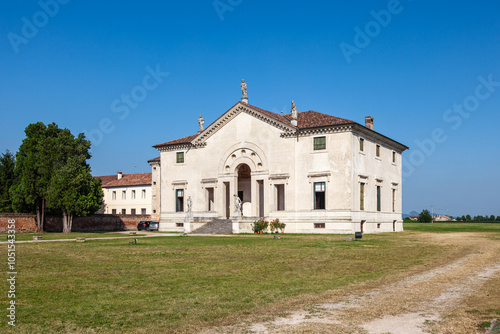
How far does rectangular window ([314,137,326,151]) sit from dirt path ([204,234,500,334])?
98.1 ft

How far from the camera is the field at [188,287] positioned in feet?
27.1

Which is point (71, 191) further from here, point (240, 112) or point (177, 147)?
point (240, 112)

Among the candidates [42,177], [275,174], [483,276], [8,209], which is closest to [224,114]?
[275,174]

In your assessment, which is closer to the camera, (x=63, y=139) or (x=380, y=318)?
A: (x=380, y=318)

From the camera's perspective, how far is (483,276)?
13.6 metres

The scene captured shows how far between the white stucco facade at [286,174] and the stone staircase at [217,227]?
116 cm

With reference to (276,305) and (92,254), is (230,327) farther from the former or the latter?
(92,254)

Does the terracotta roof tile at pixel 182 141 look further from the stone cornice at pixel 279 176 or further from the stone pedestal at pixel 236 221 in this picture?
the stone pedestal at pixel 236 221

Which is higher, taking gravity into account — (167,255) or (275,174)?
(275,174)

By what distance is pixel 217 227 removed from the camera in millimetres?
46156

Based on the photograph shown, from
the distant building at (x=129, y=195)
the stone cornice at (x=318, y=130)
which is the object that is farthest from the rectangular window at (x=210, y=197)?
the distant building at (x=129, y=195)

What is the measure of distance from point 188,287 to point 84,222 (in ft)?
153

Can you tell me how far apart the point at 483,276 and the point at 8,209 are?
5126cm

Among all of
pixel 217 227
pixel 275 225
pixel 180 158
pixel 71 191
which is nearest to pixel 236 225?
pixel 217 227
